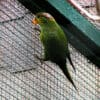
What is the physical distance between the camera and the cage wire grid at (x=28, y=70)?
4.60 feet

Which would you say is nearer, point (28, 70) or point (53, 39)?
point (53, 39)

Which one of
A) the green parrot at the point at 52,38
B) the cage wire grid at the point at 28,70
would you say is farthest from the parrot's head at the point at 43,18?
the cage wire grid at the point at 28,70

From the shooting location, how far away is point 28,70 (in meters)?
1.51

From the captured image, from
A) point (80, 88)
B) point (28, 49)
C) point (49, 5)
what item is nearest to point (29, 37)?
point (28, 49)

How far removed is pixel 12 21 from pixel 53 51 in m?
0.50

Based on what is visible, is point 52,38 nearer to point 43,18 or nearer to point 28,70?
point 43,18

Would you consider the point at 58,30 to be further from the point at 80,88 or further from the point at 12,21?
the point at 80,88

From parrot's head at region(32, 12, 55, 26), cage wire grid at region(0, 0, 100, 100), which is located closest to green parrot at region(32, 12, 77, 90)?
parrot's head at region(32, 12, 55, 26)

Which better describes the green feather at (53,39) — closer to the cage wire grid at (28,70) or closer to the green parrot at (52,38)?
the green parrot at (52,38)

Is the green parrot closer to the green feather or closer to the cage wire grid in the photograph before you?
the green feather

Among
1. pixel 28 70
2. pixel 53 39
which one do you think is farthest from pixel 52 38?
pixel 28 70

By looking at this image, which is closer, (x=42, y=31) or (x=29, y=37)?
(x=42, y=31)

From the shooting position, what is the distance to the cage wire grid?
55.2 inches

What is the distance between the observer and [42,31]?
96 cm
